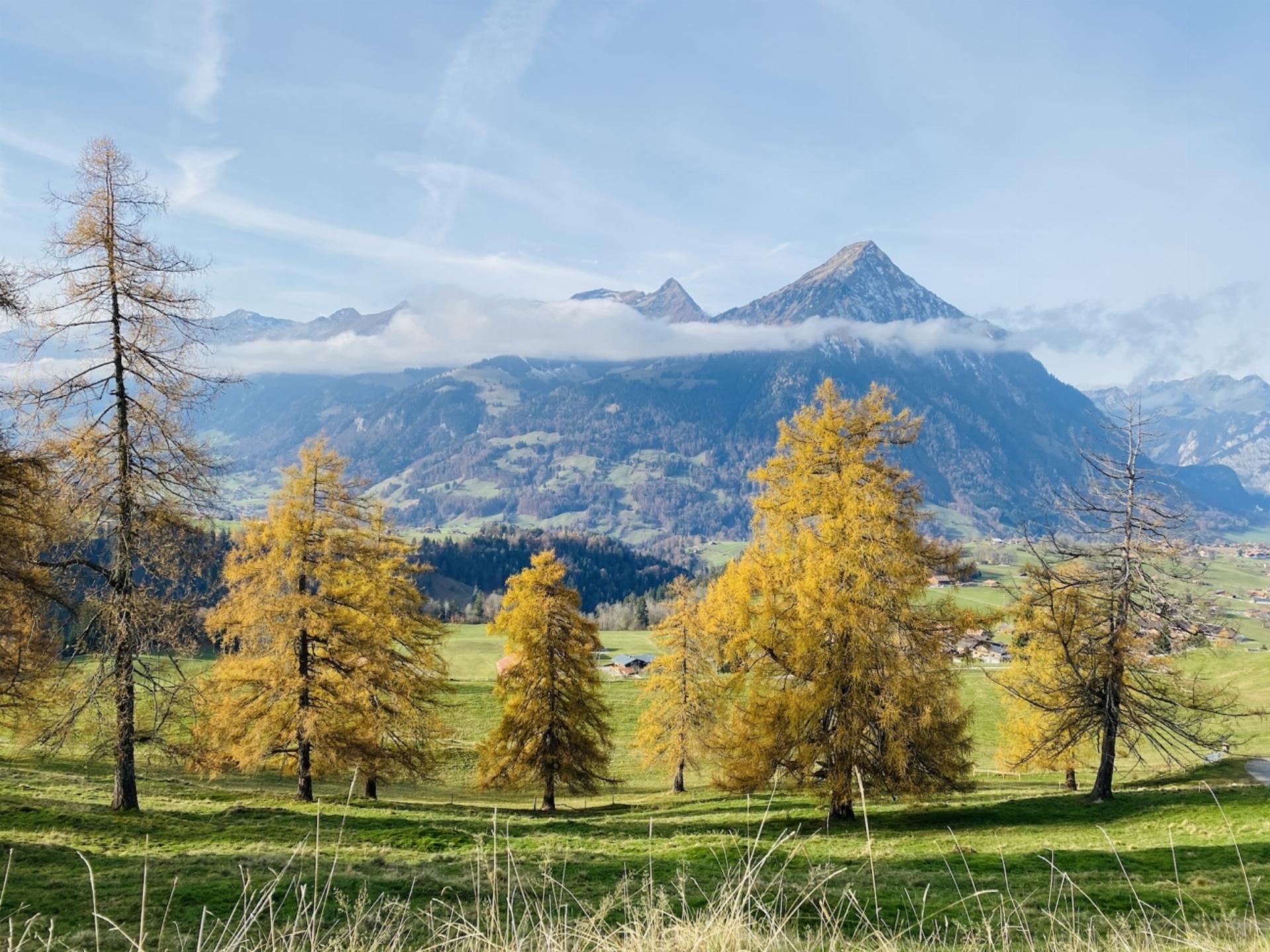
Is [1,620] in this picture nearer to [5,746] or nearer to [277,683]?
[277,683]

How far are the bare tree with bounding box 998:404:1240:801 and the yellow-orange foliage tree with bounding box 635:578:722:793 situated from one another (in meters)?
14.9

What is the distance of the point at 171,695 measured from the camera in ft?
57.2

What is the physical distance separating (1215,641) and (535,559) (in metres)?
23.5

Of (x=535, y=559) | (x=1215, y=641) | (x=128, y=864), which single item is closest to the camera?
(x=128, y=864)

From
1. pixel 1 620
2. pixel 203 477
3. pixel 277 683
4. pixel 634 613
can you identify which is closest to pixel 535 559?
pixel 277 683

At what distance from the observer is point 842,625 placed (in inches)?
742

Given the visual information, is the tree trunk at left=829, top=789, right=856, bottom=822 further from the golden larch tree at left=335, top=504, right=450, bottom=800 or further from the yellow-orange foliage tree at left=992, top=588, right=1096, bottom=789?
the golden larch tree at left=335, top=504, right=450, bottom=800

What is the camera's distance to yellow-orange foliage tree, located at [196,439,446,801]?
23.6 meters

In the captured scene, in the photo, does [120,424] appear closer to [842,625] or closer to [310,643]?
[310,643]

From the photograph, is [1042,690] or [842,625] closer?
[842,625]

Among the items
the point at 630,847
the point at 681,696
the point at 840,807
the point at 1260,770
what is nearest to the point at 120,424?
the point at 630,847

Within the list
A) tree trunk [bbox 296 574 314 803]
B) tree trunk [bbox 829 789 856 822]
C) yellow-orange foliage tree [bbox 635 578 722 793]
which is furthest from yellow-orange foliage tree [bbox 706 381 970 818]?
yellow-orange foliage tree [bbox 635 578 722 793]

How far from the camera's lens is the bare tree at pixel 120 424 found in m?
16.6

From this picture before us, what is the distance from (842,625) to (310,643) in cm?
1785
